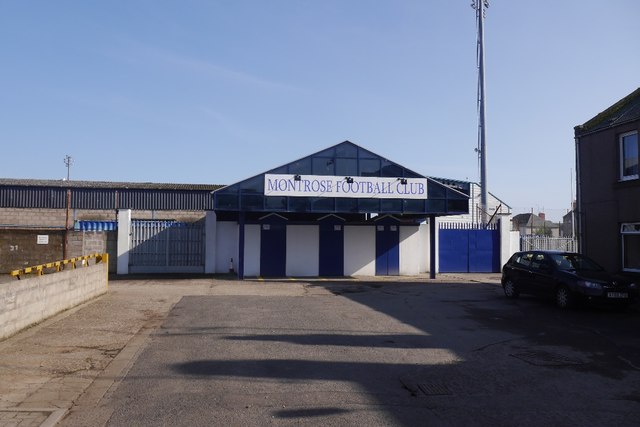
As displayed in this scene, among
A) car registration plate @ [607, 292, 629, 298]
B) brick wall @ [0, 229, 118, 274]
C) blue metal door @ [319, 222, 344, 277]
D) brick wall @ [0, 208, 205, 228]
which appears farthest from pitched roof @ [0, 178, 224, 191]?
car registration plate @ [607, 292, 629, 298]

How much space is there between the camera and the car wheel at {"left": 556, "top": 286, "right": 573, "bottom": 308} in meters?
13.9

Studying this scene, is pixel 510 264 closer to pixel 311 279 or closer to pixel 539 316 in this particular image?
pixel 539 316

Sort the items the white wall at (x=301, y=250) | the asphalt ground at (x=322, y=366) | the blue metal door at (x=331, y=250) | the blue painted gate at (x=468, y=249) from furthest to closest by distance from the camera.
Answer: the blue painted gate at (x=468, y=249) < the blue metal door at (x=331, y=250) < the white wall at (x=301, y=250) < the asphalt ground at (x=322, y=366)

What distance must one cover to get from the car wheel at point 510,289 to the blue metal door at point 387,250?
9.54 metres

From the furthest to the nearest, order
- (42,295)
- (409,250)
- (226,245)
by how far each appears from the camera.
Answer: (409,250) → (226,245) → (42,295)

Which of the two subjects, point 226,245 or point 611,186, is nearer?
point 611,186

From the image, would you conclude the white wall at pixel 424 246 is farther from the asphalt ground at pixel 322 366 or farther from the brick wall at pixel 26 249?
the brick wall at pixel 26 249

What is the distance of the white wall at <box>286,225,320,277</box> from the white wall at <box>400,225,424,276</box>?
4.30 metres

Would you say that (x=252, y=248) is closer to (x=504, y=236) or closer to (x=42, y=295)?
(x=504, y=236)

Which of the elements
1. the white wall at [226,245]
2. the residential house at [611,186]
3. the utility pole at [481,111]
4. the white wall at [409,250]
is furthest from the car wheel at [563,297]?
the utility pole at [481,111]

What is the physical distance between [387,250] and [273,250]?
17.9 feet

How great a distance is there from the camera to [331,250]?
25578 millimetres

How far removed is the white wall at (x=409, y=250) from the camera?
2650cm

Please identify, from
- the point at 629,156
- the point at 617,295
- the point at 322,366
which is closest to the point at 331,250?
the point at 629,156
